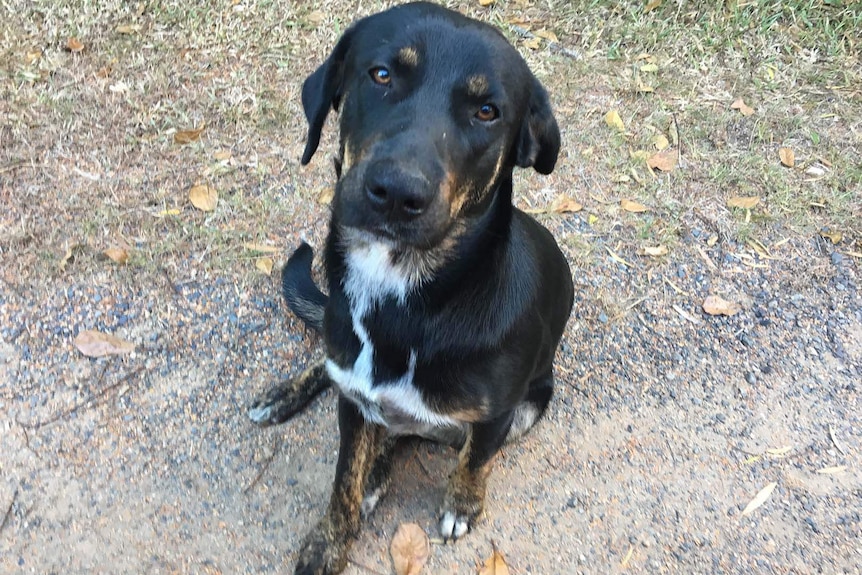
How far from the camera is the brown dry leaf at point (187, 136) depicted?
4637mm

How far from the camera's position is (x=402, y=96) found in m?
2.24

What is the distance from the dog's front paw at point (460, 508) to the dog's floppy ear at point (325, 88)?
1.56 metres

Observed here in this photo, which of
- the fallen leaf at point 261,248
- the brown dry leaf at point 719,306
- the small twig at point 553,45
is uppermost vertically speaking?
the small twig at point 553,45

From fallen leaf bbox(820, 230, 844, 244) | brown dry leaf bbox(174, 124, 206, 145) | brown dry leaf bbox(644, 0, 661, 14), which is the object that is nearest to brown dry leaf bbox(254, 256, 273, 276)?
brown dry leaf bbox(174, 124, 206, 145)

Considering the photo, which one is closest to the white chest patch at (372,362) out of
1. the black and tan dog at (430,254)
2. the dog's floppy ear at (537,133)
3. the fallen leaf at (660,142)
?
the black and tan dog at (430,254)

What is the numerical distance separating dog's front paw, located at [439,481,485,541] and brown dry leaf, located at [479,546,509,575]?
0.15 metres

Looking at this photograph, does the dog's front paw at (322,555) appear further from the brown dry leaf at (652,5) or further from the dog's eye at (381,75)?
the brown dry leaf at (652,5)

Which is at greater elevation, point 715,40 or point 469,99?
point 469,99

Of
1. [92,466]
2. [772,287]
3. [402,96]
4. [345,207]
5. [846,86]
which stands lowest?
[92,466]

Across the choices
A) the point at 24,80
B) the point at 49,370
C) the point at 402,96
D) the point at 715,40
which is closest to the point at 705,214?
the point at 715,40

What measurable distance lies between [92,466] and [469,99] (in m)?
2.33

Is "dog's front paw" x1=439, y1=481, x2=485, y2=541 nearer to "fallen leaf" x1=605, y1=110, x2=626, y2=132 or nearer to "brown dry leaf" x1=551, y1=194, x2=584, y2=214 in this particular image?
"brown dry leaf" x1=551, y1=194, x2=584, y2=214

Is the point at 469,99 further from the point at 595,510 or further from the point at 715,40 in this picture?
the point at 715,40

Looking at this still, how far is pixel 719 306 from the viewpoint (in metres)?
4.01
